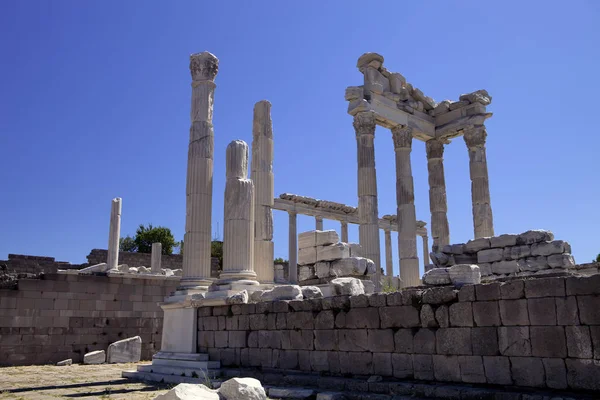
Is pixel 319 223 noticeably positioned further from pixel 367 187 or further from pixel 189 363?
pixel 189 363

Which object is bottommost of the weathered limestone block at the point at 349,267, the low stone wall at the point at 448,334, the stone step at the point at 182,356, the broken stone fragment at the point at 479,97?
the stone step at the point at 182,356

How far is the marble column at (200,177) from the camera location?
15078mm

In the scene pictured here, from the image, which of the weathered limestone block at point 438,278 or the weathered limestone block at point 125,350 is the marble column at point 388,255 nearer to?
the weathered limestone block at point 125,350

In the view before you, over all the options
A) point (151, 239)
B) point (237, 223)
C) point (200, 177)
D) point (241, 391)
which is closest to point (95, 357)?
point (200, 177)

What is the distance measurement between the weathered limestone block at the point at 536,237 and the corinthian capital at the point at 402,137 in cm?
814

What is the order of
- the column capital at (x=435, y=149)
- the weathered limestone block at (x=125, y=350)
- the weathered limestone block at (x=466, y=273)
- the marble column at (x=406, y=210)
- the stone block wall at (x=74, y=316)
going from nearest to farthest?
the weathered limestone block at (x=466, y=273), the stone block wall at (x=74, y=316), the weathered limestone block at (x=125, y=350), the marble column at (x=406, y=210), the column capital at (x=435, y=149)

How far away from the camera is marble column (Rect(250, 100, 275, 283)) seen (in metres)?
16.1

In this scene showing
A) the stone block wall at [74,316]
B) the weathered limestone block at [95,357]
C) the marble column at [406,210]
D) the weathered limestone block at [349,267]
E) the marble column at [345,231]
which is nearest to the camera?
the weathered limestone block at [349,267]

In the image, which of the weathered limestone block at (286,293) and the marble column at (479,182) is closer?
the weathered limestone block at (286,293)

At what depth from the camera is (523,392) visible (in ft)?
23.6

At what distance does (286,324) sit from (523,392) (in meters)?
5.42

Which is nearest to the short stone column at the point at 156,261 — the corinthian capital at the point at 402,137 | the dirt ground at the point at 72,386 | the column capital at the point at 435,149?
the dirt ground at the point at 72,386

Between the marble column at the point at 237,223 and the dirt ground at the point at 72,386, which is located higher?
the marble column at the point at 237,223

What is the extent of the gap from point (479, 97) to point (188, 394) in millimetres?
20881
